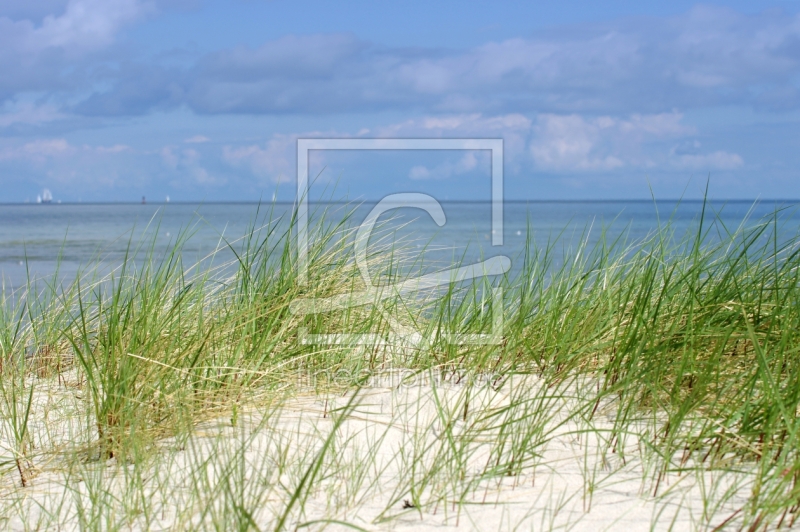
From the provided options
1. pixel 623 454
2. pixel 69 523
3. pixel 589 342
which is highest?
pixel 589 342

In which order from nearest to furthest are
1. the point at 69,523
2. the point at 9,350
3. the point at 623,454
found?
the point at 69,523 < the point at 623,454 < the point at 9,350

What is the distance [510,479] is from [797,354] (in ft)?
3.35

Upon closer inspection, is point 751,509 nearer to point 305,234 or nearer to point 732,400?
point 732,400

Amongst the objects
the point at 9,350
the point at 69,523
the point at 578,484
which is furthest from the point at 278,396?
the point at 9,350

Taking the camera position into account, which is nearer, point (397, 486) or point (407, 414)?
point (397, 486)

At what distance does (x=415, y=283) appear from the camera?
3.35 m

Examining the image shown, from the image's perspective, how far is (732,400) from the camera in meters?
1.94

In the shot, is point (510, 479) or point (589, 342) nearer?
point (510, 479)

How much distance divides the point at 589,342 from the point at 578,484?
2.49 ft

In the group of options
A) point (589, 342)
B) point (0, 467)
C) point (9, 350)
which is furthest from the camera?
point (9, 350)

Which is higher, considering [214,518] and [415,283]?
[415,283]

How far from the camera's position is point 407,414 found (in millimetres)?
2176

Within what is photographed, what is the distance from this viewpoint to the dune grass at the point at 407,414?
164 cm

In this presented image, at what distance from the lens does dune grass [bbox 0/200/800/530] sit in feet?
5.37
